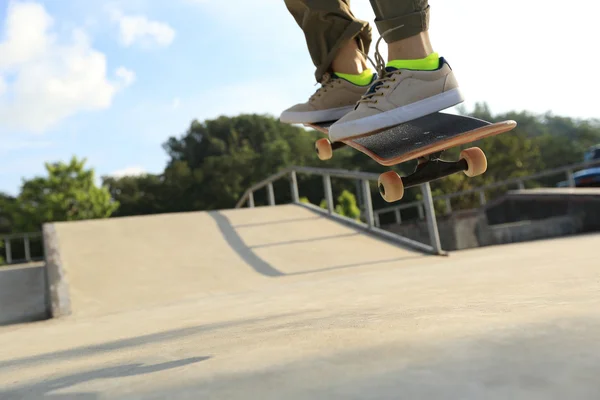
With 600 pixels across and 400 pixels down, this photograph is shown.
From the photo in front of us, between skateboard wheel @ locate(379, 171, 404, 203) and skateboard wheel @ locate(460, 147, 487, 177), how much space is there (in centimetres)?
26

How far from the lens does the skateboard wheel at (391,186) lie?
1.76 metres

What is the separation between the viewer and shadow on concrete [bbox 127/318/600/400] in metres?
0.73

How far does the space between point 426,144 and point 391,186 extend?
0.75 ft

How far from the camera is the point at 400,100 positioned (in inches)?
66.1

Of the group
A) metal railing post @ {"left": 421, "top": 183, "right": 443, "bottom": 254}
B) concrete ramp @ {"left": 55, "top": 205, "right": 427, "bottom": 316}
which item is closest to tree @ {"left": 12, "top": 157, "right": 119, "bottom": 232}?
concrete ramp @ {"left": 55, "top": 205, "right": 427, "bottom": 316}

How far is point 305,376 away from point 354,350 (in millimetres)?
175

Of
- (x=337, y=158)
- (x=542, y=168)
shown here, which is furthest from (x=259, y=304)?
(x=542, y=168)

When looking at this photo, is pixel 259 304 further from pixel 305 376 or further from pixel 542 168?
pixel 542 168

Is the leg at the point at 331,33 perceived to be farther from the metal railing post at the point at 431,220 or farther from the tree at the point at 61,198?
Answer: the tree at the point at 61,198

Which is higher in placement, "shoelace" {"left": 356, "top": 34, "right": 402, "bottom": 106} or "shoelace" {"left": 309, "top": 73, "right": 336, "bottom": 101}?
"shoelace" {"left": 309, "top": 73, "right": 336, "bottom": 101}

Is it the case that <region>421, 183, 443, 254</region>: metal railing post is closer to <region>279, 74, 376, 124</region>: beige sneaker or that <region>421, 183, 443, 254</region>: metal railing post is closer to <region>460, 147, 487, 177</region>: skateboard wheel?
<region>279, 74, 376, 124</region>: beige sneaker

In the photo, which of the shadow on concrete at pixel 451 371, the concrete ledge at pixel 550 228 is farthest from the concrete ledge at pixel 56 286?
the concrete ledge at pixel 550 228

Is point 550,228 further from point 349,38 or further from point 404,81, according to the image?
point 404,81

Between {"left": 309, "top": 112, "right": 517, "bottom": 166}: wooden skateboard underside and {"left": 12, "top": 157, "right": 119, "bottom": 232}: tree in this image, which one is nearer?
{"left": 309, "top": 112, "right": 517, "bottom": 166}: wooden skateboard underside
